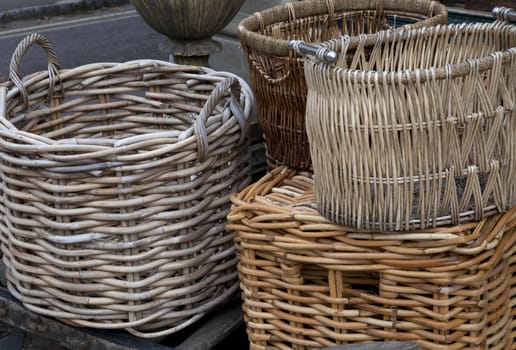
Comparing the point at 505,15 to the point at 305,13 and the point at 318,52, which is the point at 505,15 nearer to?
the point at 318,52

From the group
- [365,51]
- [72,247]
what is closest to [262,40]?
[365,51]

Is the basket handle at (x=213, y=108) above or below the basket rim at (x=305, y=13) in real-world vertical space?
below

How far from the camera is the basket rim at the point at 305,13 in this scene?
1.72 metres

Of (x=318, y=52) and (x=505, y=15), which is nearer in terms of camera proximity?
(x=318, y=52)

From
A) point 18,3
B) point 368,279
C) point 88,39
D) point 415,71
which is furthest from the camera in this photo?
point 18,3

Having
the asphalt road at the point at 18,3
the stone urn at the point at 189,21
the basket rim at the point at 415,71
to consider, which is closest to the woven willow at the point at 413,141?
the basket rim at the point at 415,71

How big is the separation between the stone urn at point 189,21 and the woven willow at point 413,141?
0.98 m

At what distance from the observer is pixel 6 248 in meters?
1.92

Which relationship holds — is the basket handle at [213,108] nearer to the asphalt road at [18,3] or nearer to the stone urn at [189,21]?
the stone urn at [189,21]

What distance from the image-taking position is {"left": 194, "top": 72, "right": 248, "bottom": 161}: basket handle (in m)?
1.66

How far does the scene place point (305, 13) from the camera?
81.7 inches

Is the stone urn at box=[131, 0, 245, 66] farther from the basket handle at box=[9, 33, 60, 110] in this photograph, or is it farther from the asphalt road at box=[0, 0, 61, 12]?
the asphalt road at box=[0, 0, 61, 12]

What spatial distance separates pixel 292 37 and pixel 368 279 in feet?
2.57

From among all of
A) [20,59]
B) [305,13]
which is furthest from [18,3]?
[305,13]
